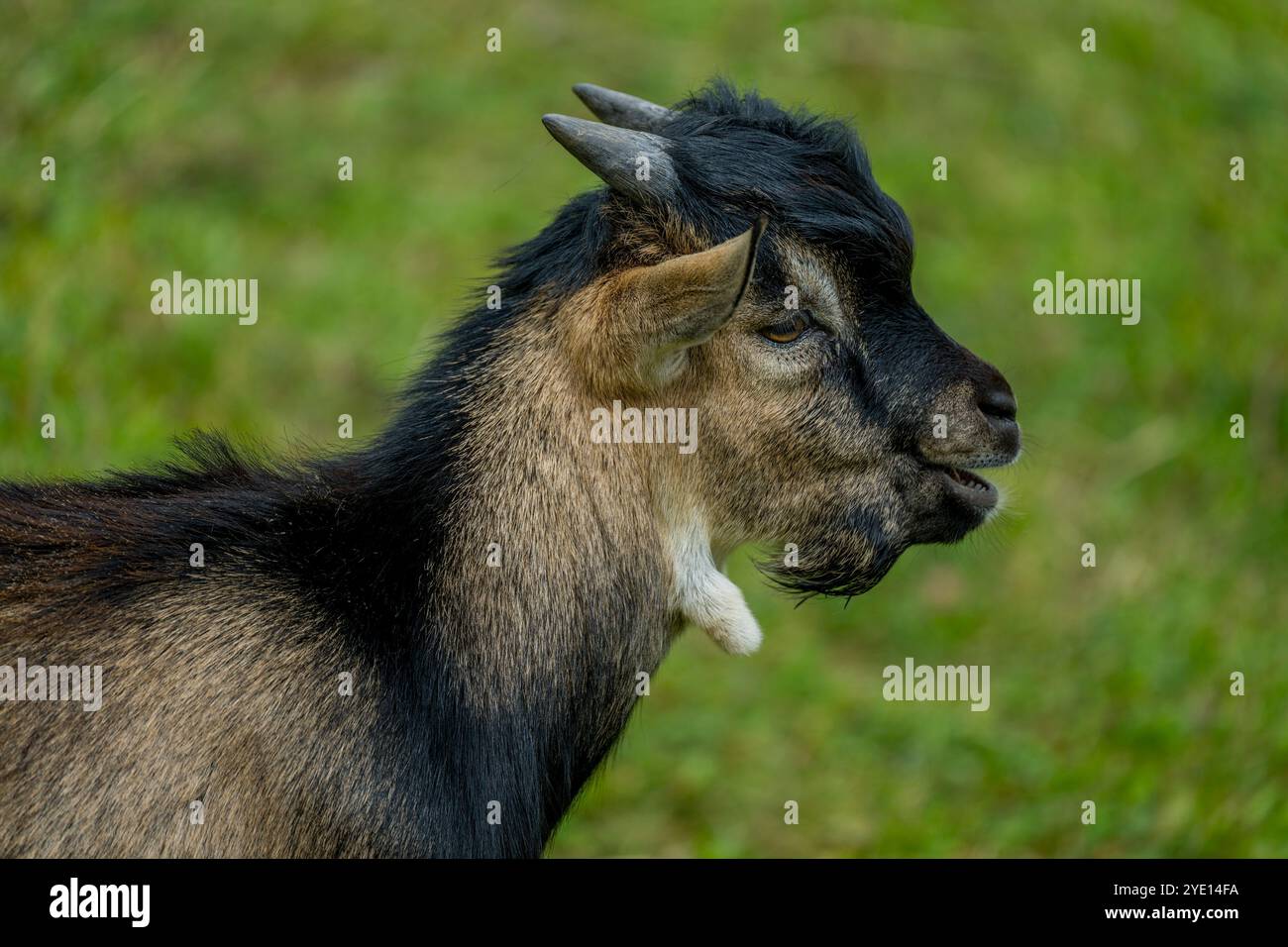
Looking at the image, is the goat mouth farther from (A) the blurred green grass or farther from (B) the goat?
(A) the blurred green grass

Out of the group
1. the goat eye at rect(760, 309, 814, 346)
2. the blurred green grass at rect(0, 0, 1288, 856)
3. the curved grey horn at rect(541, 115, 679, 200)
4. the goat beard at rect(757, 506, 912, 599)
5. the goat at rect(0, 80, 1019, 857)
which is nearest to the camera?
the goat at rect(0, 80, 1019, 857)

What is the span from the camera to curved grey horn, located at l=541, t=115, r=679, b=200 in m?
4.82

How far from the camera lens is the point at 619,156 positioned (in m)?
4.94

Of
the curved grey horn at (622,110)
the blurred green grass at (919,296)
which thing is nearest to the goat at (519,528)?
the curved grey horn at (622,110)

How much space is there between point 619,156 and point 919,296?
7.66 meters

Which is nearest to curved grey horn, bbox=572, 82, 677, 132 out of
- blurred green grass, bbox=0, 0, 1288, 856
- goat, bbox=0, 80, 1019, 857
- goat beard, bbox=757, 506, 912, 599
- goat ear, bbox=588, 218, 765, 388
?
goat, bbox=0, 80, 1019, 857

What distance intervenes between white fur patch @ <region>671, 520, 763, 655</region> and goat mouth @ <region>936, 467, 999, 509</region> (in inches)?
36.0

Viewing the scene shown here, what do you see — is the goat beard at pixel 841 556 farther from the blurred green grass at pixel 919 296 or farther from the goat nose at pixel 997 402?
the blurred green grass at pixel 919 296

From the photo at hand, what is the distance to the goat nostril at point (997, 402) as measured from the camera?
17.7 ft

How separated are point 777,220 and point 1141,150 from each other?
951 centimetres

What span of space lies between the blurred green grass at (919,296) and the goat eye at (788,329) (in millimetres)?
1367

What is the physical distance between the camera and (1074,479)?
11.0 m

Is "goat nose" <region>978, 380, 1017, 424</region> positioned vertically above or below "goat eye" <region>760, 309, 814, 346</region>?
below
